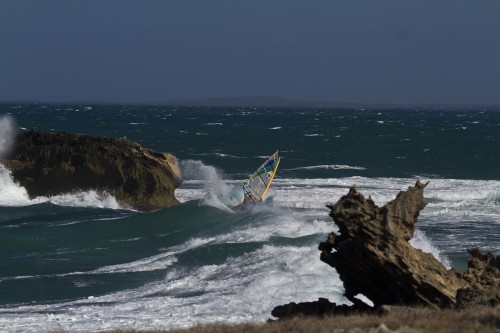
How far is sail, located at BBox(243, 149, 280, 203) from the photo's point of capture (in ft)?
125

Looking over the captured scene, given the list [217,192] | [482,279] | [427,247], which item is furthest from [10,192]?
[482,279]

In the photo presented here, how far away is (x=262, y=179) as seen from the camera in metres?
39.7

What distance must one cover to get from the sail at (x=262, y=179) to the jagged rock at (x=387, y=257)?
24112mm

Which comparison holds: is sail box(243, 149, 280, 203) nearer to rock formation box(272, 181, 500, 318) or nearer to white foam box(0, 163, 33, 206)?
white foam box(0, 163, 33, 206)

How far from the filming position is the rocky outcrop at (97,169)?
35.5 m

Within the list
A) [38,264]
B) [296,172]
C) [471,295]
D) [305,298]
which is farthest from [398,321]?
[296,172]

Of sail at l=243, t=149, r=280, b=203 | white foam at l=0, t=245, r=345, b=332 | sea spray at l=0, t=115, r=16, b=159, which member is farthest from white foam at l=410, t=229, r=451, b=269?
sea spray at l=0, t=115, r=16, b=159

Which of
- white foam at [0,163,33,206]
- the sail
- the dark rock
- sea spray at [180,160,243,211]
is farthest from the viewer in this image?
the sail

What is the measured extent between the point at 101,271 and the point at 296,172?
30.9 meters

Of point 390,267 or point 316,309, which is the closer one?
point 390,267

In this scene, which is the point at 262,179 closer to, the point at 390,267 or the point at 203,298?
the point at 203,298

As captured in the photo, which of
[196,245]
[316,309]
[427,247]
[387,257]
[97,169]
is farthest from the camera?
[97,169]

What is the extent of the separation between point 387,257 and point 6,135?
30818 mm

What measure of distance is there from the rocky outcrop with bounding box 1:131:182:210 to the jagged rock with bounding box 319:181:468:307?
71.9ft
